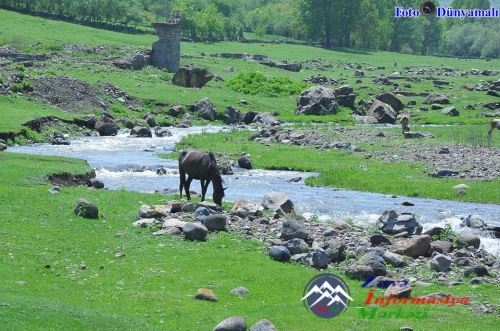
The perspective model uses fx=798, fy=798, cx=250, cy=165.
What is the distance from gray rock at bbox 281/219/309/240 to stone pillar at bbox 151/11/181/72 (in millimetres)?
61172

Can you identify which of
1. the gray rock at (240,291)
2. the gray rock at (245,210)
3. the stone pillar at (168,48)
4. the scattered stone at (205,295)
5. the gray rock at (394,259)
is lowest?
the gray rock at (394,259)

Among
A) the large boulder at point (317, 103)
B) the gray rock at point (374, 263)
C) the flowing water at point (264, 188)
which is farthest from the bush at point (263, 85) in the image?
the gray rock at point (374, 263)

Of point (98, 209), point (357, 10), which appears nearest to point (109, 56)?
point (98, 209)

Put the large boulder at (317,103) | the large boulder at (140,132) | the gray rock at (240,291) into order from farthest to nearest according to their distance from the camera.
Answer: the large boulder at (317,103), the large boulder at (140,132), the gray rock at (240,291)

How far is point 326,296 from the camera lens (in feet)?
63.1

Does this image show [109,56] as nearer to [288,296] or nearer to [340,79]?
[340,79]

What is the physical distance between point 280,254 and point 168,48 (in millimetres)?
64607

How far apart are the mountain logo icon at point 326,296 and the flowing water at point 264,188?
869 cm

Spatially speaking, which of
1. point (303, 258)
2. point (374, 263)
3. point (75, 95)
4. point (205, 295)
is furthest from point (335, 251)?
point (75, 95)

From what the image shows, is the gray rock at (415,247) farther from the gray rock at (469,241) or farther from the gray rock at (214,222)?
the gray rock at (214,222)

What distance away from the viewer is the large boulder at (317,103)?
74375mm

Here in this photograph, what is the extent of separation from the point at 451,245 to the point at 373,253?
12.0 ft

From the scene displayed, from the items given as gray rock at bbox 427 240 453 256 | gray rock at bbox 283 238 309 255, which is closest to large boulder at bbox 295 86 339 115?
gray rock at bbox 427 240 453 256

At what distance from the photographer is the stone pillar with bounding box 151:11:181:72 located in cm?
8462
